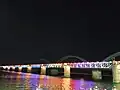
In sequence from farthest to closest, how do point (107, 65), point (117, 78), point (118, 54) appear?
1. point (118, 54)
2. point (107, 65)
3. point (117, 78)

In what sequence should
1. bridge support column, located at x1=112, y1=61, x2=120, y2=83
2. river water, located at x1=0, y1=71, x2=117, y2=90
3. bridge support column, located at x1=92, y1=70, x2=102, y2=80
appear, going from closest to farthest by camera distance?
river water, located at x1=0, y1=71, x2=117, y2=90, bridge support column, located at x1=112, y1=61, x2=120, y2=83, bridge support column, located at x1=92, y1=70, x2=102, y2=80

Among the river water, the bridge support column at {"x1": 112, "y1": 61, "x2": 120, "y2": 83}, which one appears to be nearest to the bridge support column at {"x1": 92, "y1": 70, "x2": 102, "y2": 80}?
the bridge support column at {"x1": 112, "y1": 61, "x2": 120, "y2": 83}

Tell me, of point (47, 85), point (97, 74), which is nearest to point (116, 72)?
point (47, 85)

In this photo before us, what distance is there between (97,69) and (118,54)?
17.4 meters

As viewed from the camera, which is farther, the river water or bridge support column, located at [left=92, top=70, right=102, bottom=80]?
bridge support column, located at [left=92, top=70, right=102, bottom=80]

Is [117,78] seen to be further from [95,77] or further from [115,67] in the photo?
[95,77]

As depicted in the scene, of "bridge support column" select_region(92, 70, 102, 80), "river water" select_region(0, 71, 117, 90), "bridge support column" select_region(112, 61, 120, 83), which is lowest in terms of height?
"river water" select_region(0, 71, 117, 90)

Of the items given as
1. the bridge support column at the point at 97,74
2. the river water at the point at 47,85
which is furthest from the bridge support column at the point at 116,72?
the bridge support column at the point at 97,74

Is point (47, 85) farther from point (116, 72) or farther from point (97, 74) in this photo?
point (97, 74)

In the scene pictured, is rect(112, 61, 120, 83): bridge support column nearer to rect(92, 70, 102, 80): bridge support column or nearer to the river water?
the river water

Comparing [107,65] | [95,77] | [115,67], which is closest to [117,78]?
[115,67]

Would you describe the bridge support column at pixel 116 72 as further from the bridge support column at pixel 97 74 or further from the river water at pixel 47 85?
the bridge support column at pixel 97 74

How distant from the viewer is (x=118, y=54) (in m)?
187

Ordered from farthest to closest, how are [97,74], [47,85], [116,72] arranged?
[97,74]
[116,72]
[47,85]
